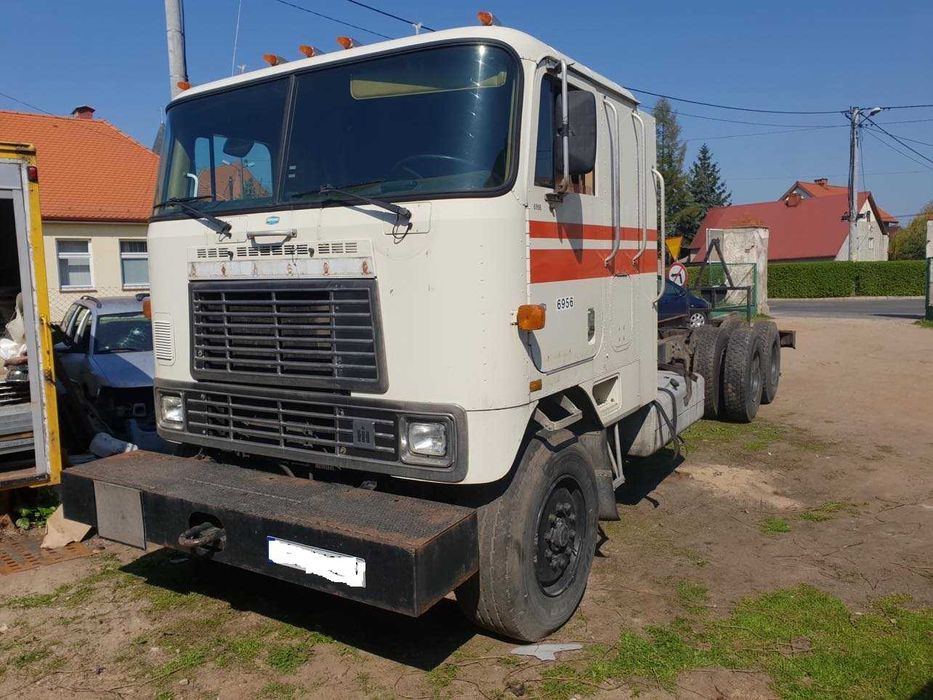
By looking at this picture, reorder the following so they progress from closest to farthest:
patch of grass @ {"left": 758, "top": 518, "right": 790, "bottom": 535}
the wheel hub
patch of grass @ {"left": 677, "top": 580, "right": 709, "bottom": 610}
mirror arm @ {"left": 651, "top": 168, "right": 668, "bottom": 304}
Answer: the wheel hub
patch of grass @ {"left": 677, "top": 580, "right": 709, "bottom": 610}
mirror arm @ {"left": 651, "top": 168, "right": 668, "bottom": 304}
patch of grass @ {"left": 758, "top": 518, "right": 790, "bottom": 535}

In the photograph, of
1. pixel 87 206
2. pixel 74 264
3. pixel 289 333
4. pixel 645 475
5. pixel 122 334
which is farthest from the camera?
pixel 87 206

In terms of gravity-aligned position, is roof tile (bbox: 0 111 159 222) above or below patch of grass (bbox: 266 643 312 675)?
above

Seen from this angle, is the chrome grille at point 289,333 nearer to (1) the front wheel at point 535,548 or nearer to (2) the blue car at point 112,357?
(1) the front wheel at point 535,548

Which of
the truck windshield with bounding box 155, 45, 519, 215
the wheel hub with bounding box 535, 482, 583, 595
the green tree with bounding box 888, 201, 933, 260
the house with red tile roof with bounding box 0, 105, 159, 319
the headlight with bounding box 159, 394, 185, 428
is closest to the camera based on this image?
the truck windshield with bounding box 155, 45, 519, 215

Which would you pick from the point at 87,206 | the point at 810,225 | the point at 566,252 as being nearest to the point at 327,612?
the point at 566,252

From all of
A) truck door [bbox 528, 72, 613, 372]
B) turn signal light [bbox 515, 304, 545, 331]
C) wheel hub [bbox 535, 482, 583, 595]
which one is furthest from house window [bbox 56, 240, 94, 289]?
turn signal light [bbox 515, 304, 545, 331]

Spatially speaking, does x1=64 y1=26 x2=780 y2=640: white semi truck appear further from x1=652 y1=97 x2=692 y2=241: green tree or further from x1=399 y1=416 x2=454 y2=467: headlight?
x1=652 y1=97 x2=692 y2=241: green tree

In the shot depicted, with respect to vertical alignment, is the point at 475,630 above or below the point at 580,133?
below

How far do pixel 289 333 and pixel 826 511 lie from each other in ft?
14.8

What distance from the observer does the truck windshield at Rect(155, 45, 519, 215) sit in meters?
3.52

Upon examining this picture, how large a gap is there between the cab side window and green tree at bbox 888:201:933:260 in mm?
73595

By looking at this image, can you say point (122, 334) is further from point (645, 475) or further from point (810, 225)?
point (810, 225)

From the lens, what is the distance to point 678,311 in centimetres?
1039

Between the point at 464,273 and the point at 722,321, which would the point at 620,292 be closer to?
the point at 464,273
